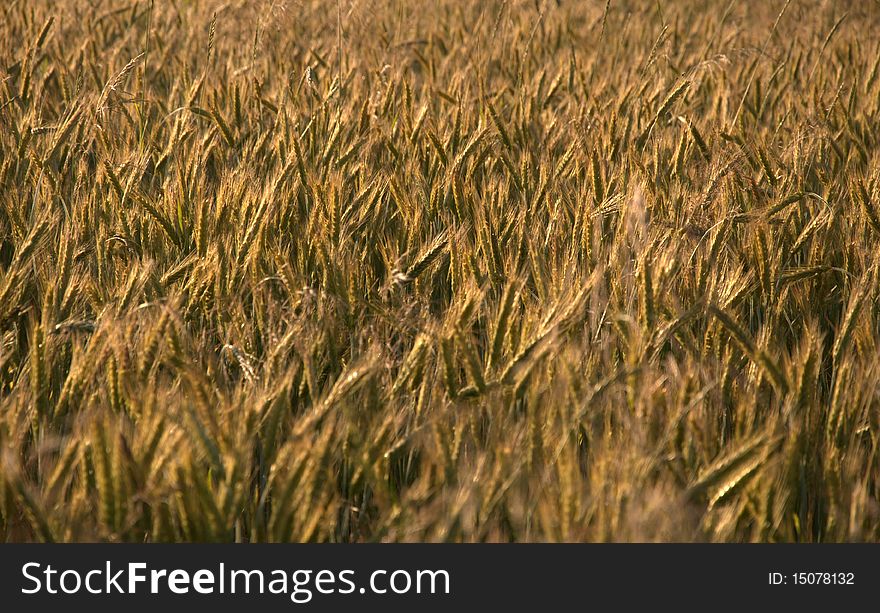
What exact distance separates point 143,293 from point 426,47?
2.82 metres

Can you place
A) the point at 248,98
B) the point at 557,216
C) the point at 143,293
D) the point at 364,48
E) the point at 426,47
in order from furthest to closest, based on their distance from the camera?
the point at 426,47 → the point at 364,48 → the point at 248,98 → the point at 557,216 → the point at 143,293

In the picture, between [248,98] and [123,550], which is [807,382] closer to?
[123,550]

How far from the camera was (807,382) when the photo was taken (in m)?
1.42

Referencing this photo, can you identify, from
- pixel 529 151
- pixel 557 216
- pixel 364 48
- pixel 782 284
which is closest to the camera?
pixel 782 284

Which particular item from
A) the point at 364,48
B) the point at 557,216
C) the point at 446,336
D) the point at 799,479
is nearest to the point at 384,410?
the point at 446,336

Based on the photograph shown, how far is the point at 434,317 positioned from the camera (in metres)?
1.68

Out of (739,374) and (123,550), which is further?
(739,374)

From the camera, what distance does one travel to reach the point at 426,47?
4281mm

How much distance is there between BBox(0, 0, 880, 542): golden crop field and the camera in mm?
1213

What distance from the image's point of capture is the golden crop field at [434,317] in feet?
3.98

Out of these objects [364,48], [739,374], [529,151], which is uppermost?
[364,48]

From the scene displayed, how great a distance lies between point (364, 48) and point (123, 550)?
2920mm

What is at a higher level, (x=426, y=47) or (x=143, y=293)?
(x=426, y=47)

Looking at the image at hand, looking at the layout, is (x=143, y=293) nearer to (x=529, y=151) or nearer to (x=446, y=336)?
(x=446, y=336)
